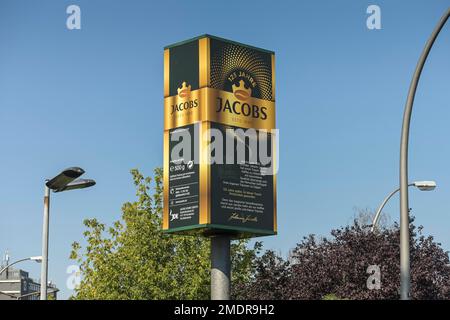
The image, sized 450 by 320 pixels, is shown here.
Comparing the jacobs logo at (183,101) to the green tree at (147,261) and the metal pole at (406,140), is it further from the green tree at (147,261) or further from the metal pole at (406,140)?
the green tree at (147,261)

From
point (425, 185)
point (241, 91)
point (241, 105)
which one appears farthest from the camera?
point (425, 185)

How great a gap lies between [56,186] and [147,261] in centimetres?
2395

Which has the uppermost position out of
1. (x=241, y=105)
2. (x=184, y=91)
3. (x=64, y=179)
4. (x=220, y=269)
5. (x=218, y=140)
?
(x=184, y=91)

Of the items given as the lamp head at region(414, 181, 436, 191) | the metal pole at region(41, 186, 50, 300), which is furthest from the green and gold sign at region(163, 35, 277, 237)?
the lamp head at region(414, 181, 436, 191)

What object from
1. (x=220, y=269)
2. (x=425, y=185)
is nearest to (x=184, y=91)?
(x=220, y=269)

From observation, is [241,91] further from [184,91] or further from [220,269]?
[220,269]

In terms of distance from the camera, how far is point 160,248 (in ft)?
149

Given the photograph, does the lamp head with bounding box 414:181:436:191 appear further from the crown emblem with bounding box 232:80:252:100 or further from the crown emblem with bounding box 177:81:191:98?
the crown emblem with bounding box 177:81:191:98

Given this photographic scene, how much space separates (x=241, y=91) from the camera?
71.4 ft

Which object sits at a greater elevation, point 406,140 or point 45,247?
point 406,140

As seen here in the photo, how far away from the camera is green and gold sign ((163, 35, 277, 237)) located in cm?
2086

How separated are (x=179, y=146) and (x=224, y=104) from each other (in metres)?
1.39
